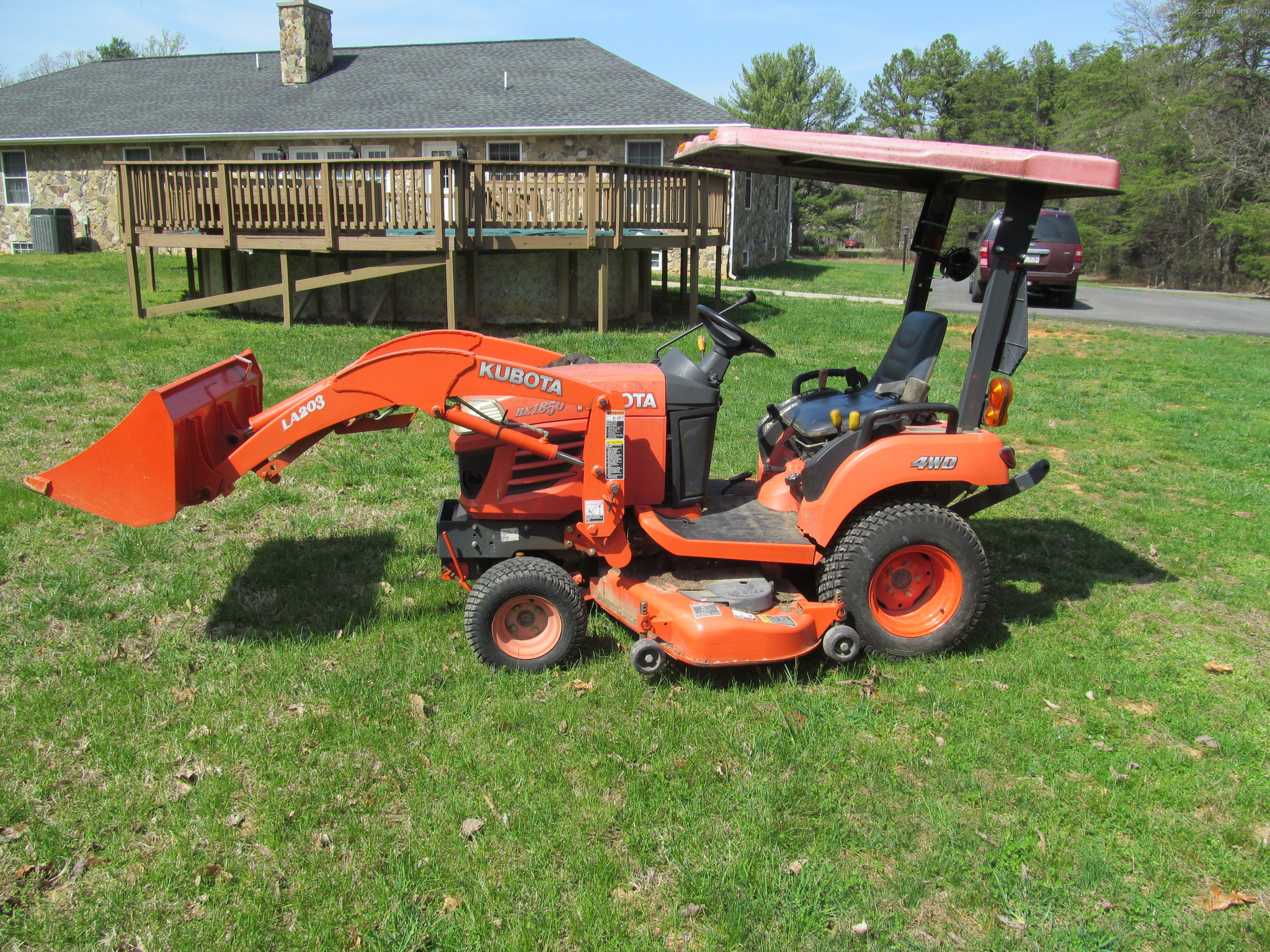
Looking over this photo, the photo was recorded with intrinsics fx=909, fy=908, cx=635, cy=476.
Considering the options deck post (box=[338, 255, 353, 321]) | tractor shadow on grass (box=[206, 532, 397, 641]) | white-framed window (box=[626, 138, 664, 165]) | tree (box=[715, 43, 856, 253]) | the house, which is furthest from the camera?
tree (box=[715, 43, 856, 253])

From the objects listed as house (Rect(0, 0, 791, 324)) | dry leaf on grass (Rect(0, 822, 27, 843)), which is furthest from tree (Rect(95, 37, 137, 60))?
dry leaf on grass (Rect(0, 822, 27, 843))

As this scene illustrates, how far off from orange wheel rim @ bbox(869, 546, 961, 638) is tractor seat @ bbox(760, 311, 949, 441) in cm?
78

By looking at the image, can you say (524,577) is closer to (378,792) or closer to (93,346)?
(378,792)

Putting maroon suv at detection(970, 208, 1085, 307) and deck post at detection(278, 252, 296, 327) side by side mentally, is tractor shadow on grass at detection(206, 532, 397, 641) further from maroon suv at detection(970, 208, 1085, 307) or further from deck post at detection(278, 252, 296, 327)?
maroon suv at detection(970, 208, 1085, 307)

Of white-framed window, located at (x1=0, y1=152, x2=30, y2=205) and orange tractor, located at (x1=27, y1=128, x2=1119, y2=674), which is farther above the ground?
white-framed window, located at (x1=0, y1=152, x2=30, y2=205)

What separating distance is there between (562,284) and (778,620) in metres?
10.4

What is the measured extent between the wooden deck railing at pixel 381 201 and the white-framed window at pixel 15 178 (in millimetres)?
17036

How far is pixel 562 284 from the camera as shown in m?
13.9

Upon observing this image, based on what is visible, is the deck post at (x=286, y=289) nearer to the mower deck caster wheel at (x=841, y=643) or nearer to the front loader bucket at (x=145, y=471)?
the front loader bucket at (x=145, y=471)

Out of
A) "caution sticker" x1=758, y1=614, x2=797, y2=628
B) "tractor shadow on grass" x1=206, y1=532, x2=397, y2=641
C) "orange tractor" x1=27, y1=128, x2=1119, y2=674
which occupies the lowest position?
"tractor shadow on grass" x1=206, y1=532, x2=397, y2=641

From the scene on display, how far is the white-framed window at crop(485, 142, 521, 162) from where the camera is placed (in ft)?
75.6

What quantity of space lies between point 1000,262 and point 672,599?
2360 millimetres

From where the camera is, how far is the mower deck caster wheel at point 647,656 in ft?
13.8

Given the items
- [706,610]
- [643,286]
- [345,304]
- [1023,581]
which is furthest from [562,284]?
[706,610]
